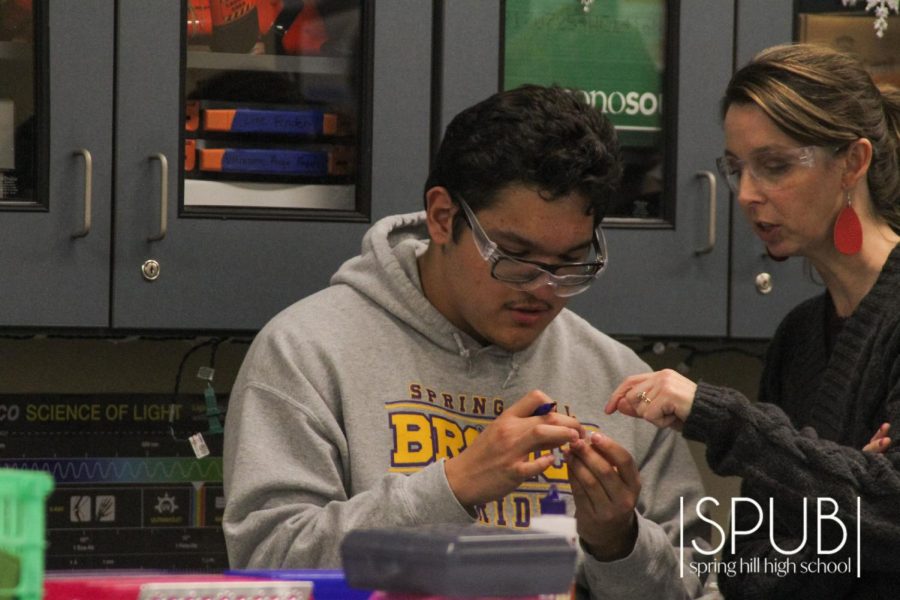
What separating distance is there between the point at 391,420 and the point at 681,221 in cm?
65

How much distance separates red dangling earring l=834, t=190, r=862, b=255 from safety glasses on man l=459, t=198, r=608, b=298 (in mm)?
310

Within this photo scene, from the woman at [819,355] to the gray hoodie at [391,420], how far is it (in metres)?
0.17

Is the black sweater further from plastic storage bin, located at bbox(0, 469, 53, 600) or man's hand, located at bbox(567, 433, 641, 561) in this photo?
plastic storage bin, located at bbox(0, 469, 53, 600)


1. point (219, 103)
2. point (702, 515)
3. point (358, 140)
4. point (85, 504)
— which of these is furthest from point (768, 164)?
point (85, 504)

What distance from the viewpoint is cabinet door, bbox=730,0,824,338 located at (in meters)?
2.20

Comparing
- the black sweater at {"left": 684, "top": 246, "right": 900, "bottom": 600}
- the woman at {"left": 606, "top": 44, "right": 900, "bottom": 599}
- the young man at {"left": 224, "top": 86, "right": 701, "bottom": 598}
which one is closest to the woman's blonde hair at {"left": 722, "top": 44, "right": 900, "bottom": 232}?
the woman at {"left": 606, "top": 44, "right": 900, "bottom": 599}

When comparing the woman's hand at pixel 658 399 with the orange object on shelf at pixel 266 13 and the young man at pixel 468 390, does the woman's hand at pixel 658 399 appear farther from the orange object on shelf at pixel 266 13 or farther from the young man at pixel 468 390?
the orange object on shelf at pixel 266 13

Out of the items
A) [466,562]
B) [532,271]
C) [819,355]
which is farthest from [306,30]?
[466,562]

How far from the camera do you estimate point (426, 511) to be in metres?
1.58

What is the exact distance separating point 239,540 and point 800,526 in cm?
68

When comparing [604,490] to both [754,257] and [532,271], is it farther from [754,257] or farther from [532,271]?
[754,257]

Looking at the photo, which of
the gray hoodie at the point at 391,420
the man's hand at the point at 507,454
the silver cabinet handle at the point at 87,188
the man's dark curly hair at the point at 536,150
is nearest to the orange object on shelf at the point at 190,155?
the silver cabinet handle at the point at 87,188

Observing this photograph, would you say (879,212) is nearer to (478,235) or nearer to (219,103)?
(478,235)

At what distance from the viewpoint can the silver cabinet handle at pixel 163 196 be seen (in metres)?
1.96
